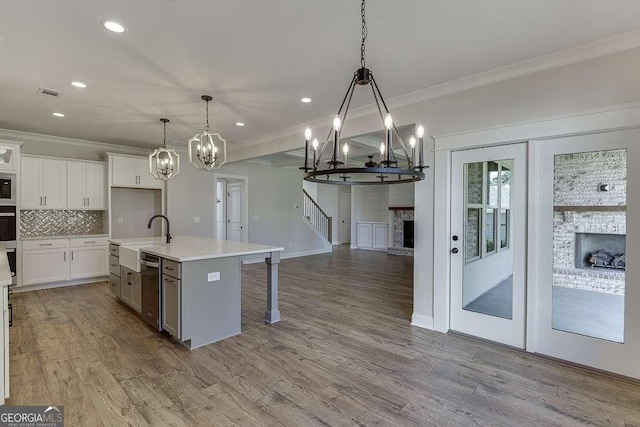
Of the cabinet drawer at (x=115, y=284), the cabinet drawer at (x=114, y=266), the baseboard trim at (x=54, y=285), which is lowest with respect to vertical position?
the baseboard trim at (x=54, y=285)

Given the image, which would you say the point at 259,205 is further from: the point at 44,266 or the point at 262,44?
the point at 262,44

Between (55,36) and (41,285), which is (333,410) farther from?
(41,285)

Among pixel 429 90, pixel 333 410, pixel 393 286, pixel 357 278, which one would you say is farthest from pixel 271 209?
pixel 333 410

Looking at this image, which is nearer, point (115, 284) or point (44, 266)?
point (115, 284)

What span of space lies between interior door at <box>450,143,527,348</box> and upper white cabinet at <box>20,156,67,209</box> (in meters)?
6.22

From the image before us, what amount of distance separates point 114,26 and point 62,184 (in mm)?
4384

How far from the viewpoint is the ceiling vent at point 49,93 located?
11.6ft

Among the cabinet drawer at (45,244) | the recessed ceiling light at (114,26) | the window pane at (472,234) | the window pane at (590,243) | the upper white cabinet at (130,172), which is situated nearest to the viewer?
the recessed ceiling light at (114,26)

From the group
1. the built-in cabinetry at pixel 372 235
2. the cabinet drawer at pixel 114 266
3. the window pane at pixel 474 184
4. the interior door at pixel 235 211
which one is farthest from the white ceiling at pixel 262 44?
the built-in cabinetry at pixel 372 235

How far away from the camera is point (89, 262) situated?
5.69 m

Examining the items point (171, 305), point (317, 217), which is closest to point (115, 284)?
point (171, 305)

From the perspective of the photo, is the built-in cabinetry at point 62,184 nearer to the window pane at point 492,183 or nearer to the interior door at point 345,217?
the window pane at point 492,183

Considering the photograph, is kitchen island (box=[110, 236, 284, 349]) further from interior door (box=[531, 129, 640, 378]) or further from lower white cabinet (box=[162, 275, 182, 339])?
interior door (box=[531, 129, 640, 378])

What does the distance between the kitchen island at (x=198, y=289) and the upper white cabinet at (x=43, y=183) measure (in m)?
2.85
